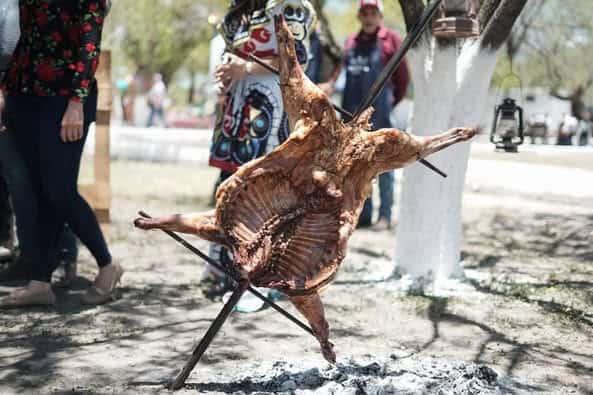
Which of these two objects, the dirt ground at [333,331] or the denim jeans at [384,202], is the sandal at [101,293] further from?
the denim jeans at [384,202]

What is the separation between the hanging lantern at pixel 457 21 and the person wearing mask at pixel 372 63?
2.36 meters

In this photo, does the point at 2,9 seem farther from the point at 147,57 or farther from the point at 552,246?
the point at 147,57

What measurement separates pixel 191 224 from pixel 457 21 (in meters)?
2.16

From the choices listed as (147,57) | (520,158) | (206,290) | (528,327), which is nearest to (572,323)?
(528,327)

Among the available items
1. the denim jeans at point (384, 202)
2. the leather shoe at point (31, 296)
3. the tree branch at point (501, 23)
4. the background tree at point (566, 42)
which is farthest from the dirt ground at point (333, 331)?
the background tree at point (566, 42)

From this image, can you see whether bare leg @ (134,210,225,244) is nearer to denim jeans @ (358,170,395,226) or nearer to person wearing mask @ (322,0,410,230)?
person wearing mask @ (322,0,410,230)

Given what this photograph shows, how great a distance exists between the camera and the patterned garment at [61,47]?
4172 millimetres

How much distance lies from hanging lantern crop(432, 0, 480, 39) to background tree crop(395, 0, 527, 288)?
27 centimetres

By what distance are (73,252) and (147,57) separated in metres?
35.6

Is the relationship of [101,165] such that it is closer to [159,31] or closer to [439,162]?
[439,162]

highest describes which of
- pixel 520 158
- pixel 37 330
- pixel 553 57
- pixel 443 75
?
pixel 553 57

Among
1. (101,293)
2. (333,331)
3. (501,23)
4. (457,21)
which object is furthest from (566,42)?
(101,293)

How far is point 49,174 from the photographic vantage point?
427cm

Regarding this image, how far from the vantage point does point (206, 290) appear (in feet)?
16.7
